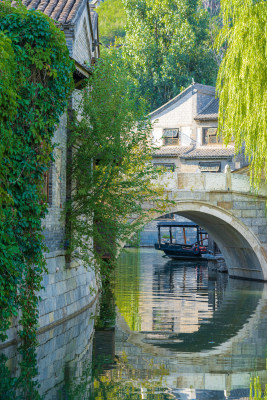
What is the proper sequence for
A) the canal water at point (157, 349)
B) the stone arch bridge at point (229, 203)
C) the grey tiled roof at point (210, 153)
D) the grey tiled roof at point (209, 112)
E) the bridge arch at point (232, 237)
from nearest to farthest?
the canal water at point (157, 349)
the stone arch bridge at point (229, 203)
the bridge arch at point (232, 237)
the grey tiled roof at point (210, 153)
the grey tiled roof at point (209, 112)

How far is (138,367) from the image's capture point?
9.09 meters

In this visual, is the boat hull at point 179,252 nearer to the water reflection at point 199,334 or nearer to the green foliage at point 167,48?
the green foliage at point 167,48

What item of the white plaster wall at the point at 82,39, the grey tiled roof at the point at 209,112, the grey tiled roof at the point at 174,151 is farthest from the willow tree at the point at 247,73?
the grey tiled roof at the point at 174,151

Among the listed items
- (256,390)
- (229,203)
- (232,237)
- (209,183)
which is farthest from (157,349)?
(232,237)

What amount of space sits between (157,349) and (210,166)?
3119 cm

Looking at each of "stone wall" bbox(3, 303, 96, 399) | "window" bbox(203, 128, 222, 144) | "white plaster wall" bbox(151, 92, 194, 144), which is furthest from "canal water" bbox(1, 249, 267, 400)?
"white plaster wall" bbox(151, 92, 194, 144)

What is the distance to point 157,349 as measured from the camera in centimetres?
1073

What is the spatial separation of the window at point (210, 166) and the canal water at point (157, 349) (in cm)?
2222

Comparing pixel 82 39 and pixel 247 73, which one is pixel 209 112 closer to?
pixel 82 39

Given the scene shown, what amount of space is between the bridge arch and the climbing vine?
1081 centimetres

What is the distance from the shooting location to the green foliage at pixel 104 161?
46.9 ft

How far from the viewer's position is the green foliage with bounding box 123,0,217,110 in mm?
47969

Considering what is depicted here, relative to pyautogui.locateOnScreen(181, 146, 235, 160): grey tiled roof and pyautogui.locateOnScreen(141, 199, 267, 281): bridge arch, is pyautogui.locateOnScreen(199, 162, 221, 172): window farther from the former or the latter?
pyautogui.locateOnScreen(141, 199, 267, 281): bridge arch

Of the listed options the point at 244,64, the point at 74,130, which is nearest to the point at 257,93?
the point at 244,64
